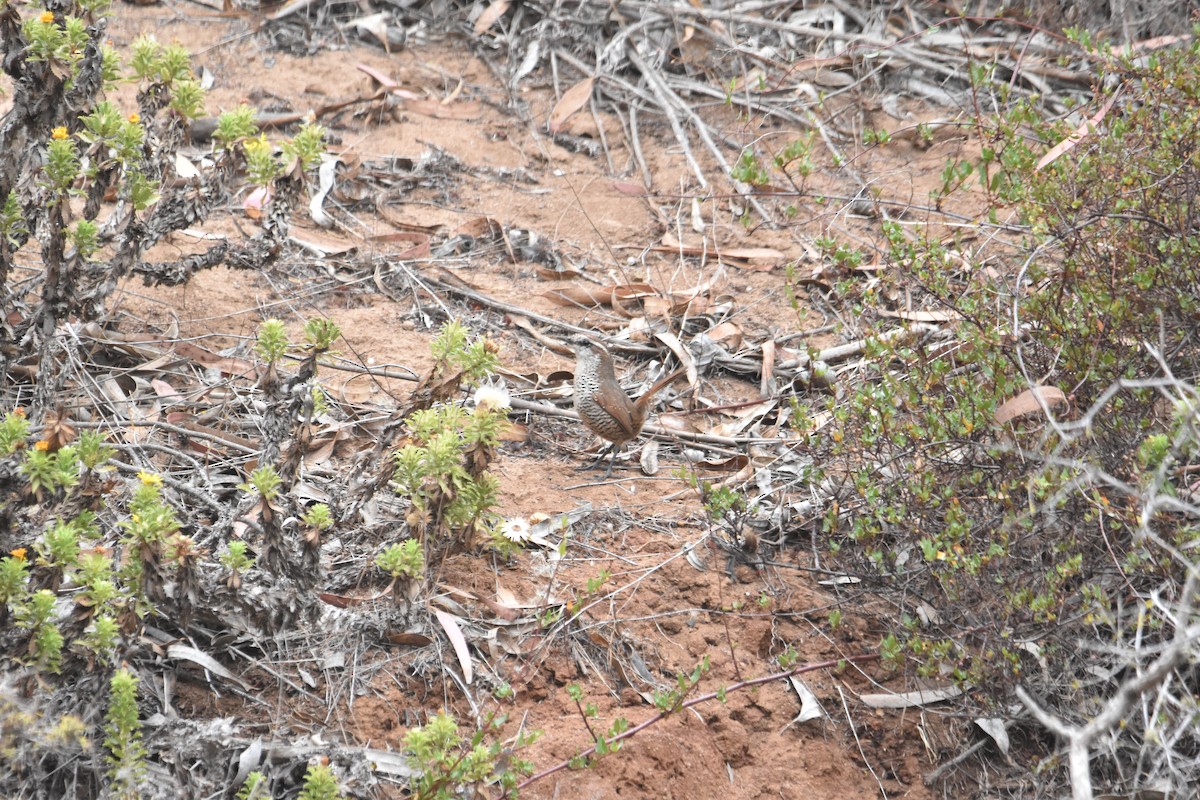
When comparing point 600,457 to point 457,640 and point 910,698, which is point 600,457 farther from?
point 910,698

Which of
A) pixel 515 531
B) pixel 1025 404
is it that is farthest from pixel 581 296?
pixel 1025 404

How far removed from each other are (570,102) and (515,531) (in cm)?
468

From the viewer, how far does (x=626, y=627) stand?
13.7ft

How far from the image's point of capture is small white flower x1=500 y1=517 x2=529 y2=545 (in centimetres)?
414

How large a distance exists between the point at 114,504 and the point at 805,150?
3.11 meters

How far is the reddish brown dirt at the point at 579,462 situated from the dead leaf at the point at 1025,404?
951 millimetres

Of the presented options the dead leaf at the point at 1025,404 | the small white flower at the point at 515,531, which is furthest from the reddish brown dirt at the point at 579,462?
the dead leaf at the point at 1025,404

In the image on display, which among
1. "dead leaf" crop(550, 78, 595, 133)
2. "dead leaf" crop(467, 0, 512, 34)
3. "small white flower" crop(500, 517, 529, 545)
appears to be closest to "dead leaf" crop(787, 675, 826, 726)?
"small white flower" crop(500, 517, 529, 545)

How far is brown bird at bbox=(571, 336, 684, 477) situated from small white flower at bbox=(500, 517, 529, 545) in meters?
0.90

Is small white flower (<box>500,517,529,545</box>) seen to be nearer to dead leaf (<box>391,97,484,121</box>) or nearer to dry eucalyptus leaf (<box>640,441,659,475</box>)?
dry eucalyptus leaf (<box>640,441,659,475</box>)

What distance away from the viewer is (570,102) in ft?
26.6

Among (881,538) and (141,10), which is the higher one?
(141,10)

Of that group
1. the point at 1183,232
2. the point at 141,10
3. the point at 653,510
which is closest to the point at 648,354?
the point at 653,510

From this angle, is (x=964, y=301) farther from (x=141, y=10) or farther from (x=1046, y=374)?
(x=141, y=10)
